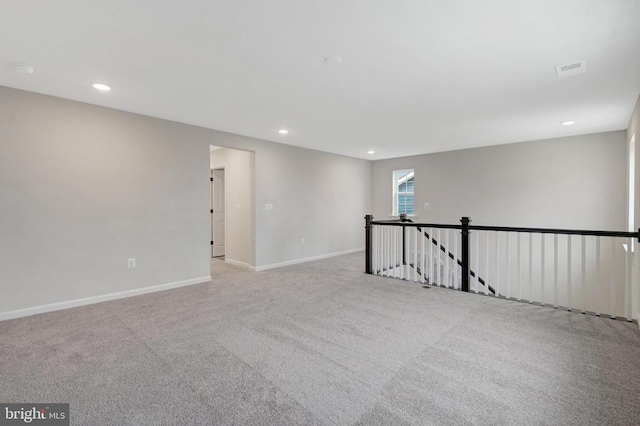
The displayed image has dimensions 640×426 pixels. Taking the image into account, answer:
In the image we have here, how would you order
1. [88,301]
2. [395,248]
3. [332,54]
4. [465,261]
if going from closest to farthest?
[332,54] → [88,301] → [465,261] → [395,248]

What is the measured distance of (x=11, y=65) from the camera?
2.71 m

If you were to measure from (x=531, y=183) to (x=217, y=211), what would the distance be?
669 centimetres

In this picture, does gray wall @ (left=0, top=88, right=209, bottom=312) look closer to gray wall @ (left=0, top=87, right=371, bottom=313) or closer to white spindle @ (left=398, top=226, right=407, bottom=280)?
gray wall @ (left=0, top=87, right=371, bottom=313)

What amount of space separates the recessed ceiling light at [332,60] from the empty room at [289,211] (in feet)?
0.07

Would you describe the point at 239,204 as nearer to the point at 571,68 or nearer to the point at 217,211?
the point at 217,211

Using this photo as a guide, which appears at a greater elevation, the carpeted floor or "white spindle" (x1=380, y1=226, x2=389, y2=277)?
"white spindle" (x1=380, y1=226, x2=389, y2=277)

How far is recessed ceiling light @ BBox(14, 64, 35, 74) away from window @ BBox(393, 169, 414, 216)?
23.1 feet

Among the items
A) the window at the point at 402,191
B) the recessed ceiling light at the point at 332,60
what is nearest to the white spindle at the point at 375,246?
the window at the point at 402,191

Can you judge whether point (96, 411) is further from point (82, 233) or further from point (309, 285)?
point (309, 285)

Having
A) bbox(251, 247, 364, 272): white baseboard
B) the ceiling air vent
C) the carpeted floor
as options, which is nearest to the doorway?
bbox(251, 247, 364, 272): white baseboard

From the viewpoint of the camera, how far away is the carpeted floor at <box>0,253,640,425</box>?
177cm

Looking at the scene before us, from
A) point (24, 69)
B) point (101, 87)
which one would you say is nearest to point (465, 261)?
point (101, 87)

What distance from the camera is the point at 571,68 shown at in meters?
2.72

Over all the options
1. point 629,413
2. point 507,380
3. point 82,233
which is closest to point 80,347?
point 82,233
